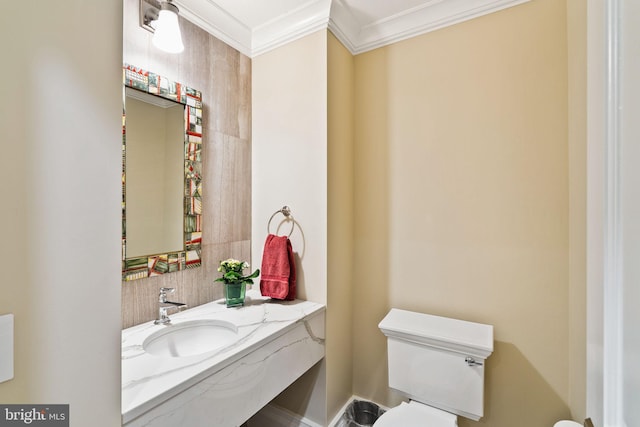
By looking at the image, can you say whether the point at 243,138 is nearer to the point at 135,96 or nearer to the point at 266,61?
the point at 266,61

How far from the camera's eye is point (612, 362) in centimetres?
45

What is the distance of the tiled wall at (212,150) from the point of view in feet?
4.22

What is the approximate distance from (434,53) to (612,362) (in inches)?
64.1

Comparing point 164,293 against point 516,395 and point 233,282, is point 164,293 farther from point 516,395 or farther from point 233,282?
point 516,395

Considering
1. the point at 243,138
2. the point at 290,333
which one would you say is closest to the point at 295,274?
the point at 290,333

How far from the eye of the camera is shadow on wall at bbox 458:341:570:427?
4.38 ft

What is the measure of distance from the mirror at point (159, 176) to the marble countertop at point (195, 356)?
264 mm

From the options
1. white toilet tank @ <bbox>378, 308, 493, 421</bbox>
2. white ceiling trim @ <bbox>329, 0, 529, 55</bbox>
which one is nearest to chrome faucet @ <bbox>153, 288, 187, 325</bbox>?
white toilet tank @ <bbox>378, 308, 493, 421</bbox>

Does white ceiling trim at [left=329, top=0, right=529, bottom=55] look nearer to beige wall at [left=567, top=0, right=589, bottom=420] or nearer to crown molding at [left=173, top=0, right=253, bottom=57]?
beige wall at [left=567, top=0, right=589, bottom=420]

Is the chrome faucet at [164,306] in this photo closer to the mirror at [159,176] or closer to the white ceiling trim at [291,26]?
the mirror at [159,176]

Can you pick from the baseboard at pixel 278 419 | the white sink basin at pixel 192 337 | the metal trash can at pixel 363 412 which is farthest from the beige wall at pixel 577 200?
the white sink basin at pixel 192 337

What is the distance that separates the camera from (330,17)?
1.53 m

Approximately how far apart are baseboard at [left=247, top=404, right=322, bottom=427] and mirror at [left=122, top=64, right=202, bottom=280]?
103cm

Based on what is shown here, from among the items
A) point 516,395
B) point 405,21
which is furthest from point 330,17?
point 516,395
